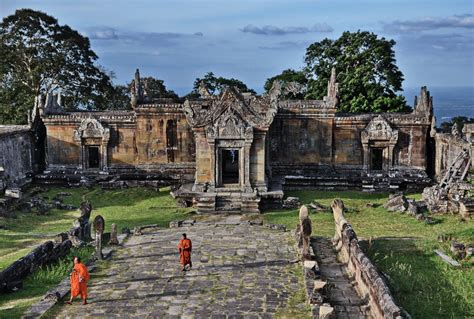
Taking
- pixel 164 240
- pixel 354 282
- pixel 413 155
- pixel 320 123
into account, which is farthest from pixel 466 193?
pixel 164 240

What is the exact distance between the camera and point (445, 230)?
23516 millimetres

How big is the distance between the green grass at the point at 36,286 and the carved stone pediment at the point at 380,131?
19.4 m

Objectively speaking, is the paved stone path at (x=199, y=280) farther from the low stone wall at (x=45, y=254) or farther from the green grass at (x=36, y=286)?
the low stone wall at (x=45, y=254)

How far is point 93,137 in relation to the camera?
35.8m

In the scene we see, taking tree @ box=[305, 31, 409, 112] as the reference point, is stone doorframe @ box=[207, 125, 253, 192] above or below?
below

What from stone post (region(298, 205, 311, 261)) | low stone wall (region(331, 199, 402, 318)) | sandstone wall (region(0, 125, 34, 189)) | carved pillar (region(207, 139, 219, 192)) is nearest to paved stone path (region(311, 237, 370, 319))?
low stone wall (region(331, 199, 402, 318))

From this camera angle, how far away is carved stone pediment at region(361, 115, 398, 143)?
112ft

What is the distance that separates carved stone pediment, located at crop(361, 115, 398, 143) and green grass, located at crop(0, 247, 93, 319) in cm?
1939

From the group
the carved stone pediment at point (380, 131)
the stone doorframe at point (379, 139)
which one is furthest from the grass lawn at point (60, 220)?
the carved stone pediment at point (380, 131)

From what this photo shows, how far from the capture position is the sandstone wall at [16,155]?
32.1 metres

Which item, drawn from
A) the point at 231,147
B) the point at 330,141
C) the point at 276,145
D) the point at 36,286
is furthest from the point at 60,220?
the point at 330,141

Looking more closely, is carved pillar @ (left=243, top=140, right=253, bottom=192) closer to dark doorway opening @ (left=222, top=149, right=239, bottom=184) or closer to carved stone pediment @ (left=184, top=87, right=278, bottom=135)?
carved stone pediment @ (left=184, top=87, right=278, bottom=135)

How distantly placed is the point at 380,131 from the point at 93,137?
17197mm

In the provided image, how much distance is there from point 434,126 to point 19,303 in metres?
26.7
